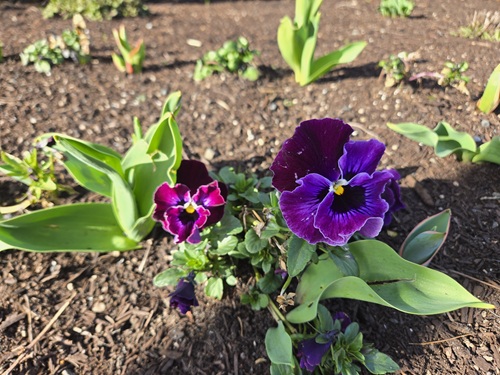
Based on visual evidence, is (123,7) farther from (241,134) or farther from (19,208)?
(19,208)

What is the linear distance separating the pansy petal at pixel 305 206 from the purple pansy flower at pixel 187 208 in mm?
Answer: 379

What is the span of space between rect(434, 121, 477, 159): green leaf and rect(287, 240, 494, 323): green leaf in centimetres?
87

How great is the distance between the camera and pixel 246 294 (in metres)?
1.72

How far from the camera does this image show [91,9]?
362cm

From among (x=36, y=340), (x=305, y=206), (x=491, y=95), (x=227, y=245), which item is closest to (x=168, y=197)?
(x=227, y=245)

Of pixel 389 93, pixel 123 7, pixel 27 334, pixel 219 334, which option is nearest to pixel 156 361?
pixel 219 334

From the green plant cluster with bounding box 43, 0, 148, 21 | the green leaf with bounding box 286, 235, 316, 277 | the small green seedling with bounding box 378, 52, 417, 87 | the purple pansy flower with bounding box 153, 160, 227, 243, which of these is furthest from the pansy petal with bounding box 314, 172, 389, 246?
the green plant cluster with bounding box 43, 0, 148, 21

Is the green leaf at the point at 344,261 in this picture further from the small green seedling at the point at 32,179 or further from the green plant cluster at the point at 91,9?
the green plant cluster at the point at 91,9

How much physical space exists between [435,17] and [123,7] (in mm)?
2880

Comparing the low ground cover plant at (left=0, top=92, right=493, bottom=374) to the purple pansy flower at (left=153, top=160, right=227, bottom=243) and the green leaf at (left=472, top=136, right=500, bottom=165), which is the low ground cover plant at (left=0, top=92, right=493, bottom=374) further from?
the green leaf at (left=472, top=136, right=500, bottom=165)

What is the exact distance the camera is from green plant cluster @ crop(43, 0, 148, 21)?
3.63m

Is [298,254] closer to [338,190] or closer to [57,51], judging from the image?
[338,190]

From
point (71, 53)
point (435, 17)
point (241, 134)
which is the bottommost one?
point (241, 134)

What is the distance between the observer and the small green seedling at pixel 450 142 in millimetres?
1970
